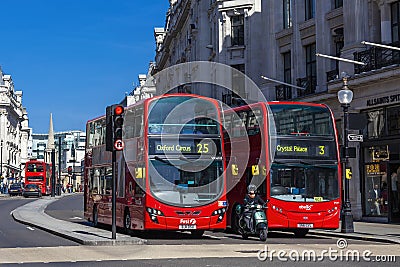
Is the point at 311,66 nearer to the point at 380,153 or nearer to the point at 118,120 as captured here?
the point at 380,153

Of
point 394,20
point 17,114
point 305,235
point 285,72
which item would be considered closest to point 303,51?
point 285,72

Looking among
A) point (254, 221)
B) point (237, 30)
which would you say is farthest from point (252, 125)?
point (237, 30)

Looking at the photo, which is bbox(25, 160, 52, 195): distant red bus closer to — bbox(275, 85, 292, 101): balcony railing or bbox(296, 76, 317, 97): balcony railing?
bbox(275, 85, 292, 101): balcony railing

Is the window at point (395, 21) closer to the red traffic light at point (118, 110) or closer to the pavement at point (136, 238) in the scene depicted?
the pavement at point (136, 238)

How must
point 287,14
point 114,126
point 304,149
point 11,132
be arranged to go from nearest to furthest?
point 114,126 < point 304,149 < point 287,14 < point 11,132

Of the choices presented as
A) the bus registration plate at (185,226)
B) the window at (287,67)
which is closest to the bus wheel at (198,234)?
the bus registration plate at (185,226)

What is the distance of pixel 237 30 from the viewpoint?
47.7m

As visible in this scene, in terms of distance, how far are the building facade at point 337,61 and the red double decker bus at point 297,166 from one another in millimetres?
3192

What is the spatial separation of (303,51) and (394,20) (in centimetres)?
852

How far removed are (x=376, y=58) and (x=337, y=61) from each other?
15.7 feet

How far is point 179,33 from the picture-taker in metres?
74.8

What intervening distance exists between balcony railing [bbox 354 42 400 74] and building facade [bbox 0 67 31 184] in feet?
362

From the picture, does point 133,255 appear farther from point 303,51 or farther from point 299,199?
point 303,51

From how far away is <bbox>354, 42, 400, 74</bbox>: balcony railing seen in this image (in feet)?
95.5
